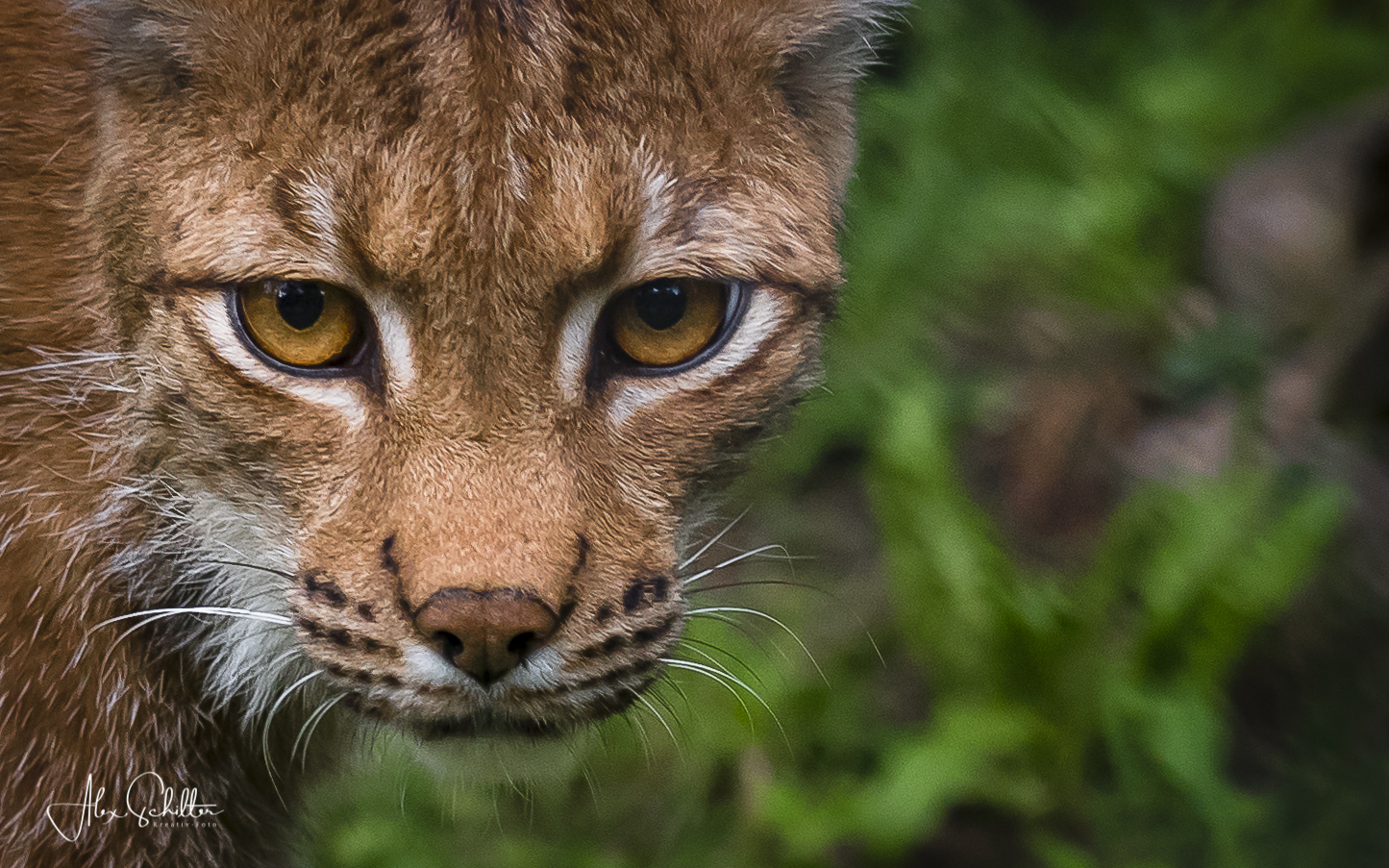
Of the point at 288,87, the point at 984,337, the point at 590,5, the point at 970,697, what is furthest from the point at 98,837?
the point at 984,337

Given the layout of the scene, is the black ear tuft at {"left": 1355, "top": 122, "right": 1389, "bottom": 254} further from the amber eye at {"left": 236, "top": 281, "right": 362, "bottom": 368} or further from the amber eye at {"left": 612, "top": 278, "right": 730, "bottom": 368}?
the amber eye at {"left": 236, "top": 281, "right": 362, "bottom": 368}

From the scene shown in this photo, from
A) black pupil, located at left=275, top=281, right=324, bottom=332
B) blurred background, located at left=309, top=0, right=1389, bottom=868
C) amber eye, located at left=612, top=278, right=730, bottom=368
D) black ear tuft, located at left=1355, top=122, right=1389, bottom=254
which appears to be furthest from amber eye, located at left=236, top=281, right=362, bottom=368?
black ear tuft, located at left=1355, top=122, right=1389, bottom=254

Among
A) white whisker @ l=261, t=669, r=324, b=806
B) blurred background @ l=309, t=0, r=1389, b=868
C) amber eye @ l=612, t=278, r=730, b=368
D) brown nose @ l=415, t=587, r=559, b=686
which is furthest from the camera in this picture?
blurred background @ l=309, t=0, r=1389, b=868

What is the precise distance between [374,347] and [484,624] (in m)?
0.56

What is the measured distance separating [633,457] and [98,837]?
138 centimetres

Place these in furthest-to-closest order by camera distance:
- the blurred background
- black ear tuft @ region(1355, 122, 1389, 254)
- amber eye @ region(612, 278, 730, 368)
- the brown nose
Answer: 1. black ear tuft @ region(1355, 122, 1389, 254)
2. the blurred background
3. amber eye @ region(612, 278, 730, 368)
4. the brown nose

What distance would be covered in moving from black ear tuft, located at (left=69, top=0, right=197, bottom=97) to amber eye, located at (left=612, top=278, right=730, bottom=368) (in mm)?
922

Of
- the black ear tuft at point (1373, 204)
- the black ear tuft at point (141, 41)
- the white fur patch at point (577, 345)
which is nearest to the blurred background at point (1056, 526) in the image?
the black ear tuft at point (1373, 204)

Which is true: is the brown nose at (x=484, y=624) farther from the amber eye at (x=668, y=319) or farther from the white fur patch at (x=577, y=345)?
the amber eye at (x=668, y=319)

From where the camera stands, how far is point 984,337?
633 cm

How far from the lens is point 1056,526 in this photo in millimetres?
5625

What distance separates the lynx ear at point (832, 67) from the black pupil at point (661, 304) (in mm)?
501

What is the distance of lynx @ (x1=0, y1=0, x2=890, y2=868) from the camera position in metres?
2.36

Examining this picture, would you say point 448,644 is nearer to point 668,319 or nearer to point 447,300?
point 447,300
